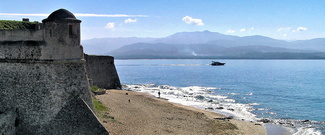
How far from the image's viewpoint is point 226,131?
24219 mm

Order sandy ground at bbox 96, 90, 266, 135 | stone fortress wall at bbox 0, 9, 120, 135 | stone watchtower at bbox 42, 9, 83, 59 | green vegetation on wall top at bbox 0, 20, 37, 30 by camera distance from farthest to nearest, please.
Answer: sandy ground at bbox 96, 90, 266, 135, green vegetation on wall top at bbox 0, 20, 37, 30, stone watchtower at bbox 42, 9, 83, 59, stone fortress wall at bbox 0, 9, 120, 135

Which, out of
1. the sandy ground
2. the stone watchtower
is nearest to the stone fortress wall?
the stone watchtower

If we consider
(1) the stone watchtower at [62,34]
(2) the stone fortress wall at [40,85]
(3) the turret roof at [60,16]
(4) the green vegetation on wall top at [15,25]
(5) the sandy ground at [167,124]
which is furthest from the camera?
(5) the sandy ground at [167,124]

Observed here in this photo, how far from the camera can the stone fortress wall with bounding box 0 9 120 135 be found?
1508cm

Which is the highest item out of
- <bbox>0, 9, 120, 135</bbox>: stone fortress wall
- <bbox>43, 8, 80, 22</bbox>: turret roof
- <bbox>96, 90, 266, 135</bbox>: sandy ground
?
<bbox>43, 8, 80, 22</bbox>: turret roof

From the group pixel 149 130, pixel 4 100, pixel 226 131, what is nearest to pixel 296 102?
pixel 226 131

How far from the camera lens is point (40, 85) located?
49.8 ft

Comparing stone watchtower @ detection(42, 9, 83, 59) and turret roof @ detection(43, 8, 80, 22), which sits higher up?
turret roof @ detection(43, 8, 80, 22)

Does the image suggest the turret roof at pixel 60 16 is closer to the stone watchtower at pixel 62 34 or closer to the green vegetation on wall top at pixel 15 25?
the stone watchtower at pixel 62 34

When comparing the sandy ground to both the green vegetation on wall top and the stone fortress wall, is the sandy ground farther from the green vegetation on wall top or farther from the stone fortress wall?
the green vegetation on wall top

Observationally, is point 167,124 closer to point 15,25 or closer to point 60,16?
point 60,16

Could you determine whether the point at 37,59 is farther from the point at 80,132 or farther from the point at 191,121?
the point at 191,121

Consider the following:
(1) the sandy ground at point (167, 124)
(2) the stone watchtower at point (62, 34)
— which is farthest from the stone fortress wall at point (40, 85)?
(1) the sandy ground at point (167, 124)

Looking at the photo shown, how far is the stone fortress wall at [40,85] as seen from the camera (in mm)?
15078
